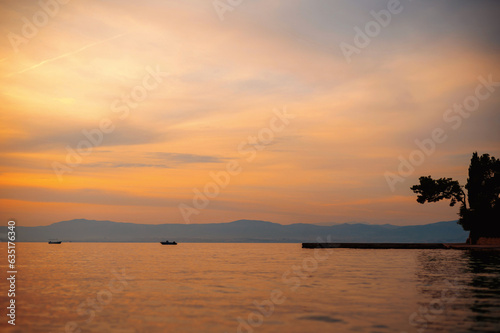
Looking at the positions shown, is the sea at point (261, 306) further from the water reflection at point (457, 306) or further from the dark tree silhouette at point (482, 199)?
the dark tree silhouette at point (482, 199)

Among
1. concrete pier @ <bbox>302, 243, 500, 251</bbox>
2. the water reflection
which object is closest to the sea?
the water reflection

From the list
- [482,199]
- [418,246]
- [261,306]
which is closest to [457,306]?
[261,306]

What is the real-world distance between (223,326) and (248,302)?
8004mm

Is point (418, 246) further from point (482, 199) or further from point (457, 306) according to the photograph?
point (457, 306)

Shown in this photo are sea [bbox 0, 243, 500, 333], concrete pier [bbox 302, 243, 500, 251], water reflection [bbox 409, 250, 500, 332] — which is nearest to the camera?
water reflection [bbox 409, 250, 500, 332]

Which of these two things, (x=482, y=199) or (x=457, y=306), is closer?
(x=457, y=306)

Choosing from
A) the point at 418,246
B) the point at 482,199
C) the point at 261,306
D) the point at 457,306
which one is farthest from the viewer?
the point at 418,246

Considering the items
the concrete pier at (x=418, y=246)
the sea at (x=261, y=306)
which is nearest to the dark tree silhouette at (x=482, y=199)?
the concrete pier at (x=418, y=246)

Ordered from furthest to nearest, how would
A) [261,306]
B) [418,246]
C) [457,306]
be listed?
[418,246] < [261,306] < [457,306]

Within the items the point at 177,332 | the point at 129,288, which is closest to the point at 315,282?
the point at 129,288

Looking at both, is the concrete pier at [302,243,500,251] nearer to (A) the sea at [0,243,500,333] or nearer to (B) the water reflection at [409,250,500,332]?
(A) the sea at [0,243,500,333]

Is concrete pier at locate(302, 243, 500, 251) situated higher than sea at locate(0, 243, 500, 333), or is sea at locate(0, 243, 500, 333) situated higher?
sea at locate(0, 243, 500, 333)

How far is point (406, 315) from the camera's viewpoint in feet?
83.1

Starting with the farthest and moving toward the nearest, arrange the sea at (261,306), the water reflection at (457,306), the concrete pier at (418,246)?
the concrete pier at (418,246) → the sea at (261,306) → the water reflection at (457,306)
